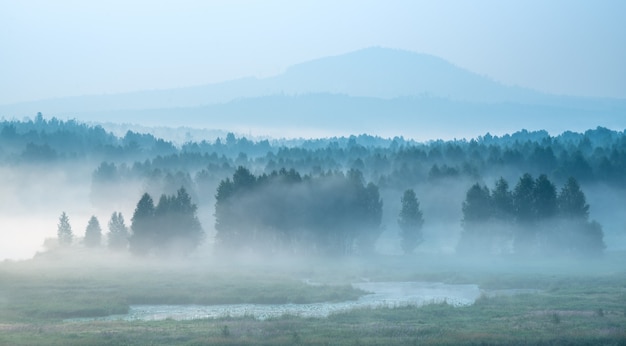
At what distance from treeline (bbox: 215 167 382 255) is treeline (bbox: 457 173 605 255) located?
15365mm

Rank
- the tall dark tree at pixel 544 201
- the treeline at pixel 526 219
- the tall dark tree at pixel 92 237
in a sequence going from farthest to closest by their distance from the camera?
1. the tall dark tree at pixel 92 237
2. the tall dark tree at pixel 544 201
3. the treeline at pixel 526 219

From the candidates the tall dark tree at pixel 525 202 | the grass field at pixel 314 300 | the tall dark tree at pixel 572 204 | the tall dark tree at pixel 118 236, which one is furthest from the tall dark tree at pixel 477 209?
the tall dark tree at pixel 118 236

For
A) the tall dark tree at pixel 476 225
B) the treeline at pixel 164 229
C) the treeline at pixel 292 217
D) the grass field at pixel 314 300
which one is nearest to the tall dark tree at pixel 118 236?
the treeline at pixel 164 229

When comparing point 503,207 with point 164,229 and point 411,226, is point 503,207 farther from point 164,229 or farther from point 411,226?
point 164,229

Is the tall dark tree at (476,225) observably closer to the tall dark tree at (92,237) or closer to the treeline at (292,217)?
the treeline at (292,217)

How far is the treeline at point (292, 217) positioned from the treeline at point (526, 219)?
15365 mm

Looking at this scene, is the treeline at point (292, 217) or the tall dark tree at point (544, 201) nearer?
the tall dark tree at point (544, 201)

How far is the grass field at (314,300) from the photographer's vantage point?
176ft

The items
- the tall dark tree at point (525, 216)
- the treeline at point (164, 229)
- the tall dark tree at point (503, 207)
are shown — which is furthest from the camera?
the tall dark tree at point (503, 207)

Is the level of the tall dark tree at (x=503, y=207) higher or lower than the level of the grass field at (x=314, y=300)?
higher

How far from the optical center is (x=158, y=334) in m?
55.2

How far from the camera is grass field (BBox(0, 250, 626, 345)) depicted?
53500 millimetres

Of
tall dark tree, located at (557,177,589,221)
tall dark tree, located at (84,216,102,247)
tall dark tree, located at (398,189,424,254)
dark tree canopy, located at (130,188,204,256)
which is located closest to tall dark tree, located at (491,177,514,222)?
tall dark tree, located at (557,177,589,221)

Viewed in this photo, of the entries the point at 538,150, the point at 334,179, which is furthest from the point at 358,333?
the point at 538,150
